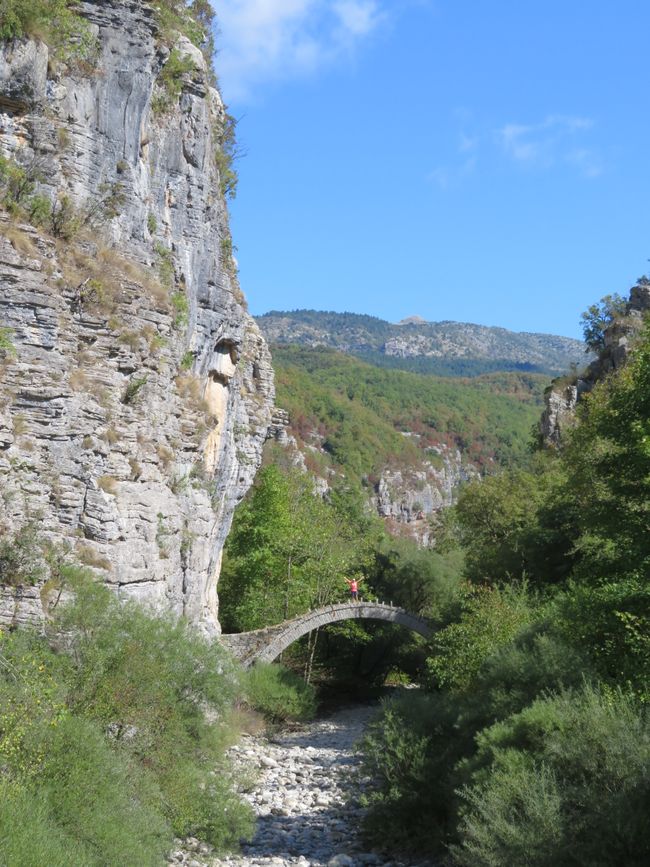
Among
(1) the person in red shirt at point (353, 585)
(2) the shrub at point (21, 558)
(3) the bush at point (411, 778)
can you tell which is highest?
(2) the shrub at point (21, 558)

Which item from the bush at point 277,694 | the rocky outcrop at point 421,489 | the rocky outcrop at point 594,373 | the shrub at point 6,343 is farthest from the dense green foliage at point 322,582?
the rocky outcrop at point 421,489

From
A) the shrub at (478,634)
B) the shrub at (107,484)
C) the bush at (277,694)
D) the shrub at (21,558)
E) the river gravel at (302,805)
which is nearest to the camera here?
the shrub at (21,558)

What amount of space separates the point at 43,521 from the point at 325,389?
107 m

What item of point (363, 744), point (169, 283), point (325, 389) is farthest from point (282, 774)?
point (325, 389)

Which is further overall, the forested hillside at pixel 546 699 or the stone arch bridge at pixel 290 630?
the stone arch bridge at pixel 290 630

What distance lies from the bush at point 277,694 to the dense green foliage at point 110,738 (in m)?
10.3

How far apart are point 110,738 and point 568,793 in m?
7.67

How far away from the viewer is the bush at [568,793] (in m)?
11.5

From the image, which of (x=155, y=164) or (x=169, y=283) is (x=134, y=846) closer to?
(x=169, y=283)

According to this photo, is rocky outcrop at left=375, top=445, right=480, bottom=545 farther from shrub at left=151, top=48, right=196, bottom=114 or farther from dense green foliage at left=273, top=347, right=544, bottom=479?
shrub at left=151, top=48, right=196, bottom=114

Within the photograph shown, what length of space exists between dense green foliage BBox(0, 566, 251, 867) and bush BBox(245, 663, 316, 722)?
1033 centimetres

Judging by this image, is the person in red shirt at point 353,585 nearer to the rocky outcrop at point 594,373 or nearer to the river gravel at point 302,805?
the river gravel at point 302,805

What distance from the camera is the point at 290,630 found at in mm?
30219

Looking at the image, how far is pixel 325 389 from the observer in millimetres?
123125
